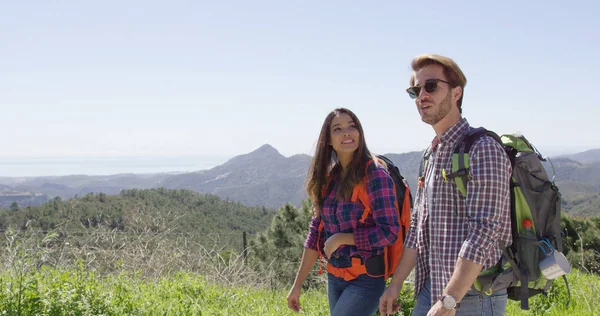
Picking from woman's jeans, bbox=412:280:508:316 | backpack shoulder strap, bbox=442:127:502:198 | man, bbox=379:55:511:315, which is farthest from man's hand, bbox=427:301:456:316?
backpack shoulder strap, bbox=442:127:502:198

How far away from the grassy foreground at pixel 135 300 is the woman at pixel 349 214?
4.99 ft

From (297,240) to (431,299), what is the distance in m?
12.4

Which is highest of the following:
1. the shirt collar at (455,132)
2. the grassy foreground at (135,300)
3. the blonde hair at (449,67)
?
the blonde hair at (449,67)

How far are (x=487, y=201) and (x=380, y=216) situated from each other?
0.76m

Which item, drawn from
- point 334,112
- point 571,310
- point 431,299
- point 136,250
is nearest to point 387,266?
point 431,299

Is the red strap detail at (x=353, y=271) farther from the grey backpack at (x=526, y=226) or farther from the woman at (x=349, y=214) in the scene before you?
the grey backpack at (x=526, y=226)

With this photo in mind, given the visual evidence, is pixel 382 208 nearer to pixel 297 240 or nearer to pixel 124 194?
pixel 297 240

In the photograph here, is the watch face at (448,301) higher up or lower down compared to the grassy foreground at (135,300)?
higher up

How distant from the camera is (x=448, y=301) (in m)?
1.61

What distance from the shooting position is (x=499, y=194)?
1.63 meters

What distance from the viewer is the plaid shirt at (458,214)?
1625 millimetres

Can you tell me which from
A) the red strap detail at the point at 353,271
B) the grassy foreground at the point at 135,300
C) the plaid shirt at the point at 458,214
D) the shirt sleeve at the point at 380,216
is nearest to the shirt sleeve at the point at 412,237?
the plaid shirt at the point at 458,214

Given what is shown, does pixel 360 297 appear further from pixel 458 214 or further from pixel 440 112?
pixel 440 112

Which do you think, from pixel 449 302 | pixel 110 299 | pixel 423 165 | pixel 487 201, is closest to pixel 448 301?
pixel 449 302
